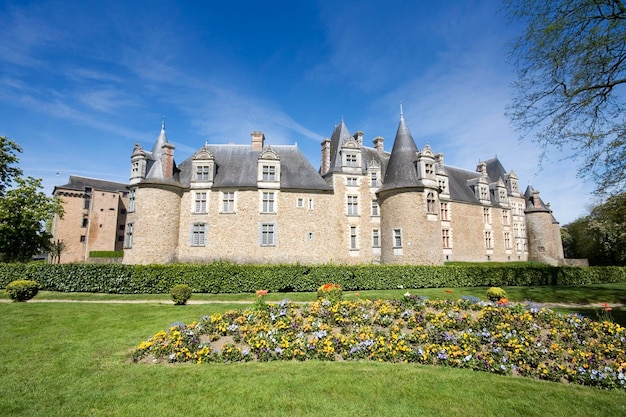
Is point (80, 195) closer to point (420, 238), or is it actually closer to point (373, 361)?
point (420, 238)

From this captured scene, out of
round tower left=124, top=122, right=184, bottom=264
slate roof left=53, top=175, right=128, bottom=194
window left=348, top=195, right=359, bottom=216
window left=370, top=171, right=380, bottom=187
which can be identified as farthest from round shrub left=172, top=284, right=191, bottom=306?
slate roof left=53, top=175, right=128, bottom=194

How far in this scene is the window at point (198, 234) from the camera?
2388 centimetres

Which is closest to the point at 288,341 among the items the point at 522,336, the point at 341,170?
the point at 522,336

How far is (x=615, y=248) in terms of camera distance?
39031 millimetres

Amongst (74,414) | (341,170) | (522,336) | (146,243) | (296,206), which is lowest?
(74,414)

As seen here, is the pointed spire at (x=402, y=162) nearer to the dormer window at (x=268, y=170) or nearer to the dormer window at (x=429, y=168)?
the dormer window at (x=429, y=168)

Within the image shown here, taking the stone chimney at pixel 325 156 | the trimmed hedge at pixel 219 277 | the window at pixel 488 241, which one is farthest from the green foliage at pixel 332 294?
the window at pixel 488 241

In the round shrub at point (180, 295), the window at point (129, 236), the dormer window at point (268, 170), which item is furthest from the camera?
the dormer window at point (268, 170)

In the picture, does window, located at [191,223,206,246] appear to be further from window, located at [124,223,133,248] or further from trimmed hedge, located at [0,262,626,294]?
trimmed hedge, located at [0,262,626,294]

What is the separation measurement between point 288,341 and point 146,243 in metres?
18.7

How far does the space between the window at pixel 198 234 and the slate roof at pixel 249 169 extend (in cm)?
307

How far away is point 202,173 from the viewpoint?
81.0 feet

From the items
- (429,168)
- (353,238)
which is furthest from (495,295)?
(353,238)

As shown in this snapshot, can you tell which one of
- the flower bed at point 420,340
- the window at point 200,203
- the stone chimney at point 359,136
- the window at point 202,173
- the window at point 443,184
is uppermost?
the stone chimney at point 359,136
